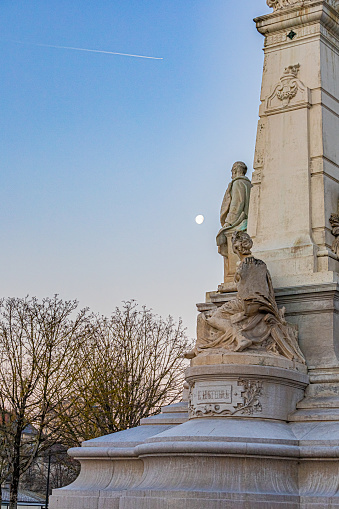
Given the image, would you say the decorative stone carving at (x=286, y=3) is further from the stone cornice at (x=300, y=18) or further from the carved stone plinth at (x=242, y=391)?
the carved stone plinth at (x=242, y=391)

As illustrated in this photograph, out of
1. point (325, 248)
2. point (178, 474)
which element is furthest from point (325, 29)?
point (178, 474)

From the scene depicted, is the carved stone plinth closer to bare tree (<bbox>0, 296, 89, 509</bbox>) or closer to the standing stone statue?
the standing stone statue

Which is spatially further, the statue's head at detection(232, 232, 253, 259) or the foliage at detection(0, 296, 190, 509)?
the foliage at detection(0, 296, 190, 509)

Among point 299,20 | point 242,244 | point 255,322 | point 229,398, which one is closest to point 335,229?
point 242,244

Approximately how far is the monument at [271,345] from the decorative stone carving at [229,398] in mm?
18

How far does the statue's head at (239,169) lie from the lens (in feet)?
53.0

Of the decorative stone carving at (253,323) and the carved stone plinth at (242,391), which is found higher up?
the decorative stone carving at (253,323)

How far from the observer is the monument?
1096cm

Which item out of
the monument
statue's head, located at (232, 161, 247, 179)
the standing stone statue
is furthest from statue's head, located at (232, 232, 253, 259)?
statue's head, located at (232, 161, 247, 179)

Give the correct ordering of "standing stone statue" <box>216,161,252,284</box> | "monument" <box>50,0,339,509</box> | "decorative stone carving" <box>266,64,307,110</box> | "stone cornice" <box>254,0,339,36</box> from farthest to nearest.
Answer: "standing stone statue" <box>216,161,252,284</box> < "stone cornice" <box>254,0,339,36</box> < "decorative stone carving" <box>266,64,307,110</box> < "monument" <box>50,0,339,509</box>

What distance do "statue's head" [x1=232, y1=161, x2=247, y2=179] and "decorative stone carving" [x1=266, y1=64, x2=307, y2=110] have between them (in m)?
1.28

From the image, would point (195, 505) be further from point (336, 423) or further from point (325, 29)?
point (325, 29)

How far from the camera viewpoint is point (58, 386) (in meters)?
29.0

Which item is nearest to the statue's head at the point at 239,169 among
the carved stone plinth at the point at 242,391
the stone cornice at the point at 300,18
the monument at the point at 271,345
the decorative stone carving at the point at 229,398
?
the monument at the point at 271,345
